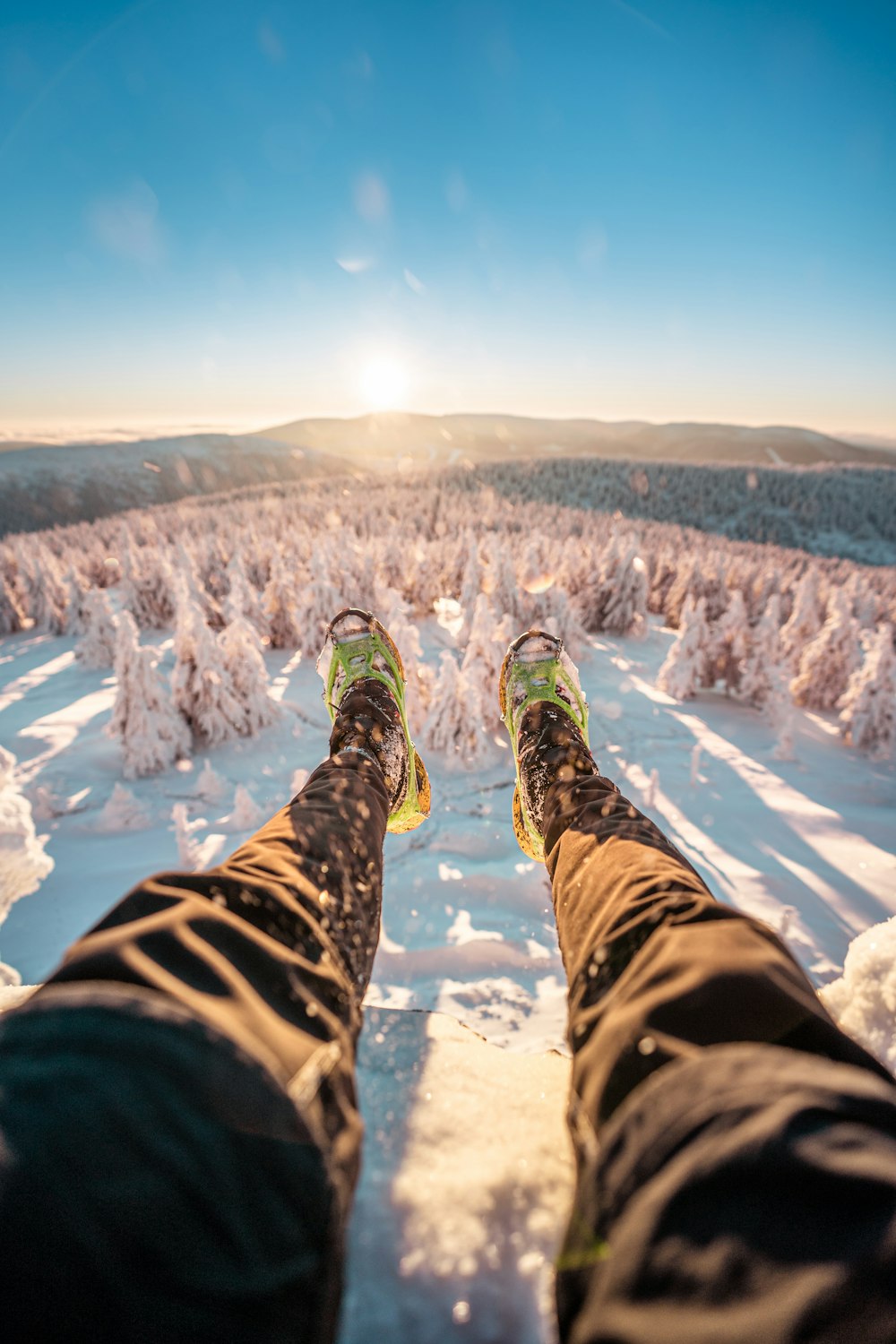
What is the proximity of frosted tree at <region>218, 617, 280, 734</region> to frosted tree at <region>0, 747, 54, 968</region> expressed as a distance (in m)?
1.86

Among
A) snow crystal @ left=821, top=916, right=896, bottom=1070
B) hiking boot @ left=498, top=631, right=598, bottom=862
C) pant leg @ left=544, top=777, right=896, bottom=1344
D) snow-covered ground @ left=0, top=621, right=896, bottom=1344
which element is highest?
pant leg @ left=544, top=777, right=896, bottom=1344

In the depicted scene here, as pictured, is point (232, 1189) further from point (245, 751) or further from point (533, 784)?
point (245, 751)

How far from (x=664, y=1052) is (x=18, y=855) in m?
3.79

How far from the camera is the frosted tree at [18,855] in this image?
2.95 m

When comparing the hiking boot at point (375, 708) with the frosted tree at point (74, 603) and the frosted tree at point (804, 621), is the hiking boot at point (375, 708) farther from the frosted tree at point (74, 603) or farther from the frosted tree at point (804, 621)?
the frosted tree at point (74, 603)

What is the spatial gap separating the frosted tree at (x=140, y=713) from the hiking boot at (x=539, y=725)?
3041mm

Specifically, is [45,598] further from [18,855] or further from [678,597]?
[678,597]

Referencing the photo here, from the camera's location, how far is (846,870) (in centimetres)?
337

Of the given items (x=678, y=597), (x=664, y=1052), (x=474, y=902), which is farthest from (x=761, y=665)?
(x=664, y=1052)

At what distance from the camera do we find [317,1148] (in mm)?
813

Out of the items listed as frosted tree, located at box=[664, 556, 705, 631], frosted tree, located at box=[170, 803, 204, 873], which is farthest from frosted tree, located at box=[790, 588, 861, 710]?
frosted tree, located at box=[170, 803, 204, 873]

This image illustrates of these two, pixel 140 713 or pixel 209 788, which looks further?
pixel 140 713

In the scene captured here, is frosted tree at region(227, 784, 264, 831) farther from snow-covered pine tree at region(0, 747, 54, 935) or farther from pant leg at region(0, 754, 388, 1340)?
pant leg at region(0, 754, 388, 1340)

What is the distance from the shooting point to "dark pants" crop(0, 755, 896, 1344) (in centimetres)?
57
